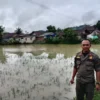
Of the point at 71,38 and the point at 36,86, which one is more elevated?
the point at 71,38

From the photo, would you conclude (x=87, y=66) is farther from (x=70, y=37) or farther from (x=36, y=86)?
(x=70, y=37)

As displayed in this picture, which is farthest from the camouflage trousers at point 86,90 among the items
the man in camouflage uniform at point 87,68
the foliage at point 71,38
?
the foliage at point 71,38

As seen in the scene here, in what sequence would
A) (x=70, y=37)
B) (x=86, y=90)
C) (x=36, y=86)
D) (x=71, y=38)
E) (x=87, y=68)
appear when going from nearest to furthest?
(x=87, y=68)
(x=86, y=90)
(x=36, y=86)
(x=71, y=38)
(x=70, y=37)

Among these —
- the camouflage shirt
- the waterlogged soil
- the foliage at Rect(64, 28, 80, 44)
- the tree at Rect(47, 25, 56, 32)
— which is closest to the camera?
the camouflage shirt

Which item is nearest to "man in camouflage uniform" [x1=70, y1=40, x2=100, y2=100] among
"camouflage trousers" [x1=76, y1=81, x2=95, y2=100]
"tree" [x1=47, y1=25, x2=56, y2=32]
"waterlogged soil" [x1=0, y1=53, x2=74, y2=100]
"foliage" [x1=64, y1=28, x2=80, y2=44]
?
"camouflage trousers" [x1=76, y1=81, x2=95, y2=100]

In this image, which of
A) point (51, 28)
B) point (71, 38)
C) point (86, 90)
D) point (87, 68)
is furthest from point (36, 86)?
point (51, 28)

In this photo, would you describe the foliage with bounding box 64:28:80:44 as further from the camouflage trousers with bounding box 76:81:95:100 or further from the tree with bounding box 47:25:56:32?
the camouflage trousers with bounding box 76:81:95:100

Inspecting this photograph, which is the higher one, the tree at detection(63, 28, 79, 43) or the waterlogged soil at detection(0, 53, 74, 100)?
the tree at detection(63, 28, 79, 43)

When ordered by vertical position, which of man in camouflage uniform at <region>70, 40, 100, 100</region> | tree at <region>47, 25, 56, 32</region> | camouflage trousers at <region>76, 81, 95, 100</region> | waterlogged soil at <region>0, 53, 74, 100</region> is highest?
tree at <region>47, 25, 56, 32</region>

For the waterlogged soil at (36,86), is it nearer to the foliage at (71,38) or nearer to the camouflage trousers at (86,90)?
the camouflage trousers at (86,90)

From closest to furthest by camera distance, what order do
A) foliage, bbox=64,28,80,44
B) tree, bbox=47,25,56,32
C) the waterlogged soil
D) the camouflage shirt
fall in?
1. the camouflage shirt
2. the waterlogged soil
3. foliage, bbox=64,28,80,44
4. tree, bbox=47,25,56,32

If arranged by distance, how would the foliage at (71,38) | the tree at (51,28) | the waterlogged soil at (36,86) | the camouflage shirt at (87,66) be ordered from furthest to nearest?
the tree at (51,28) < the foliage at (71,38) < the waterlogged soil at (36,86) < the camouflage shirt at (87,66)

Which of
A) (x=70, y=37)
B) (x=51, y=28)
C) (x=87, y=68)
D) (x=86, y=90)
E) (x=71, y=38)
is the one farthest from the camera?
(x=51, y=28)

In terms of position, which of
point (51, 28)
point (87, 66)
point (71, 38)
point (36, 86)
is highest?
point (51, 28)
